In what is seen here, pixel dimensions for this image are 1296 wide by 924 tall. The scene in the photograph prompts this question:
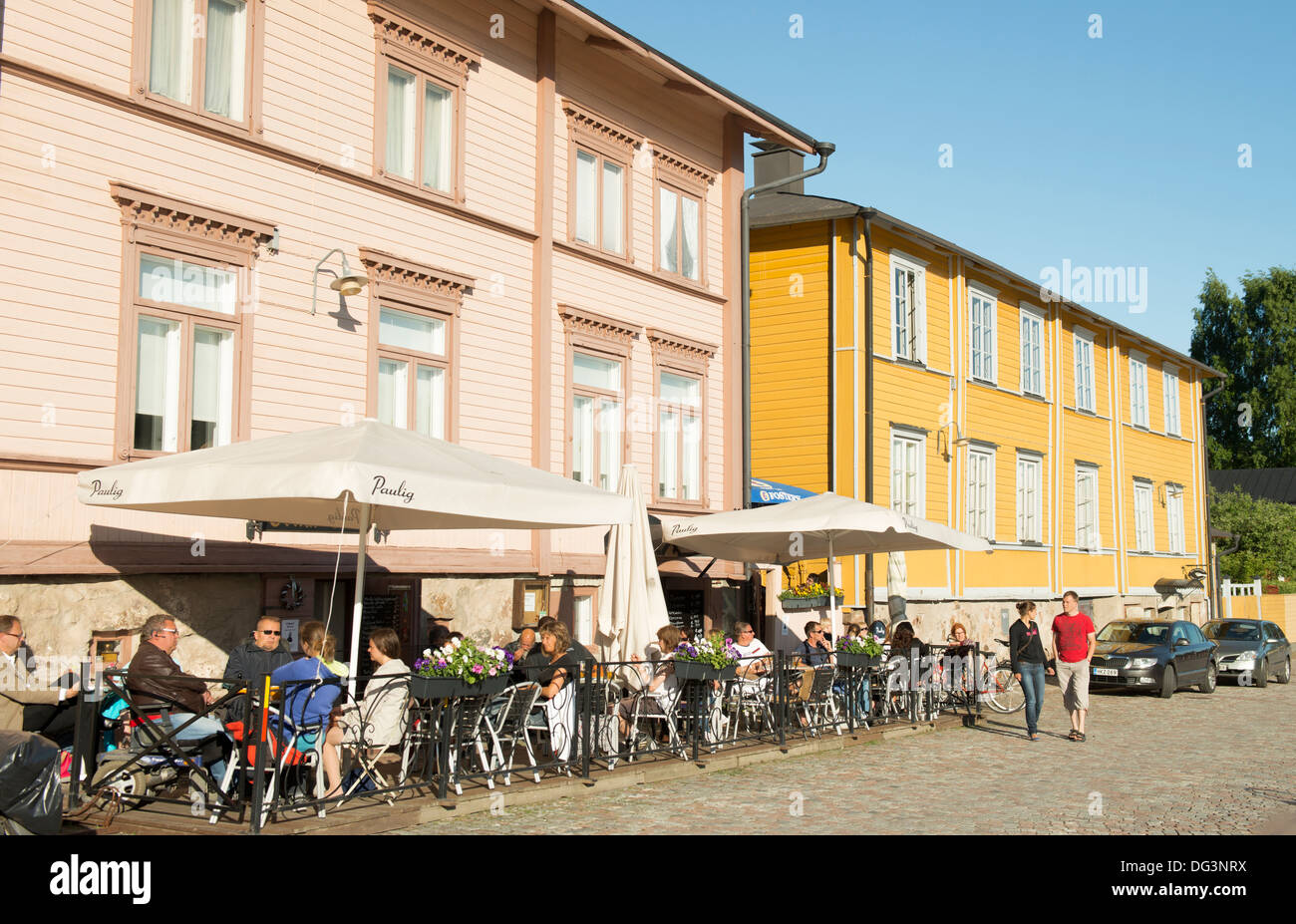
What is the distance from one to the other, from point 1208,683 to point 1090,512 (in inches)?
336

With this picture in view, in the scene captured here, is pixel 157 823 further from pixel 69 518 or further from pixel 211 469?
pixel 69 518

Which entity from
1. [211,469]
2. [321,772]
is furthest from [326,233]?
[321,772]

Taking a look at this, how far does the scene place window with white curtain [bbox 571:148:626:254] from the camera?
17172 mm

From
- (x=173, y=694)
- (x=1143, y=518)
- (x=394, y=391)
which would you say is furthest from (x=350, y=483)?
(x=1143, y=518)

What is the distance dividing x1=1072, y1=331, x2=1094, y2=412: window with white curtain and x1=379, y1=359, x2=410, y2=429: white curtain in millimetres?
22260

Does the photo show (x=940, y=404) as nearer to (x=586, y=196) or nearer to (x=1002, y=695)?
(x=1002, y=695)

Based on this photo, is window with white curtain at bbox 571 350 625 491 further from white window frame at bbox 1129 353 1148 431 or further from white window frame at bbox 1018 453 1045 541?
white window frame at bbox 1129 353 1148 431

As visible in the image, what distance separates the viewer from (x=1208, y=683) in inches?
961

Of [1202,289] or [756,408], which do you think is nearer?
[756,408]

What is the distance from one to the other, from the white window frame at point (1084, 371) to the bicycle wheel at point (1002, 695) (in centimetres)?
1266

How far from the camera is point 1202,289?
208 ft

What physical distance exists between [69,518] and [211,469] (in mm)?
2658

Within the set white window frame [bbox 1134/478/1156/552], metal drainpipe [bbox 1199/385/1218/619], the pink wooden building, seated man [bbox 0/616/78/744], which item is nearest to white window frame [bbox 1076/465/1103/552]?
white window frame [bbox 1134/478/1156/552]
